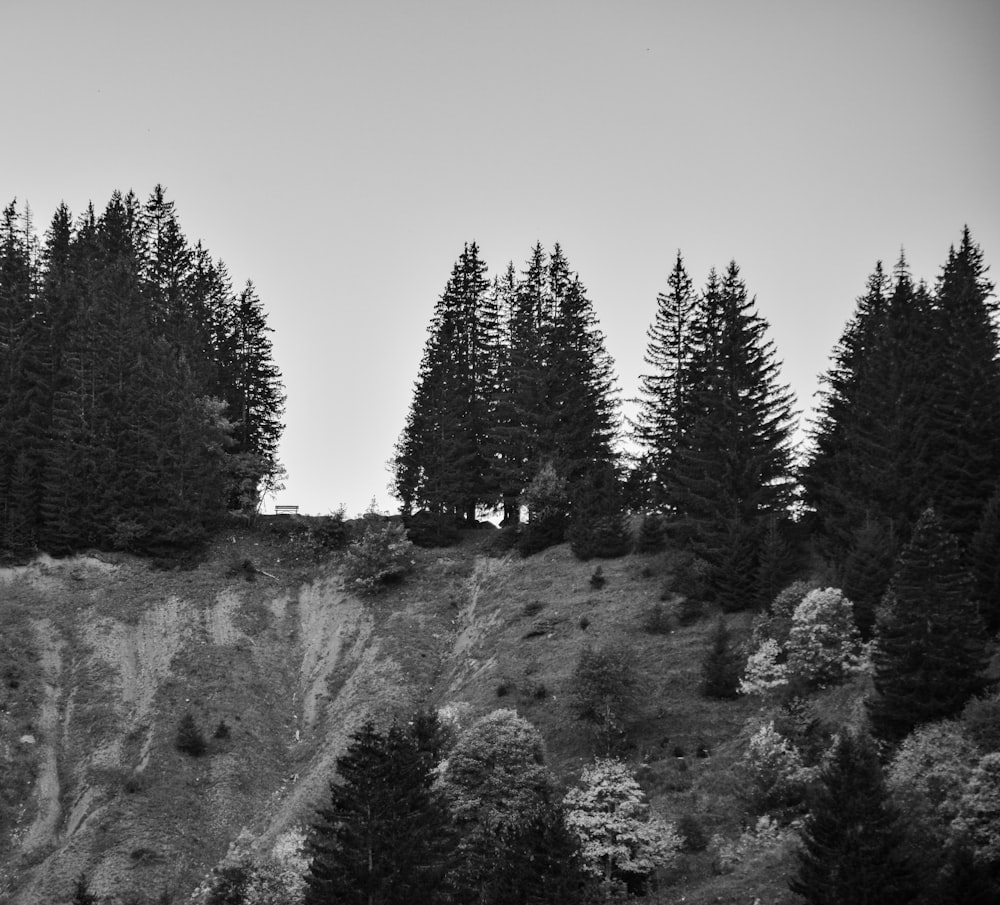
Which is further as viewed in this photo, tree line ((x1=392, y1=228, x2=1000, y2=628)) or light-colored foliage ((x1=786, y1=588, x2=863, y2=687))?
tree line ((x1=392, y1=228, x2=1000, y2=628))

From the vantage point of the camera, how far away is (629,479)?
71.4 metres

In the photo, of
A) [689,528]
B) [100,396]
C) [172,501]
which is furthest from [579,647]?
[100,396]

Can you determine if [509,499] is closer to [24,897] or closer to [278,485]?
[278,485]

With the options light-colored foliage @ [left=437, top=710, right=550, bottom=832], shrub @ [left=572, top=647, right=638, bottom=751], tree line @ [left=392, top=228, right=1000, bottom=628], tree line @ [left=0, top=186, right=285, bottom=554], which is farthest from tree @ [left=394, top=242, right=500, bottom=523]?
light-colored foliage @ [left=437, top=710, right=550, bottom=832]

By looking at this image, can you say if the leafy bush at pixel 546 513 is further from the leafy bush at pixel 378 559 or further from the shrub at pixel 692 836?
the shrub at pixel 692 836

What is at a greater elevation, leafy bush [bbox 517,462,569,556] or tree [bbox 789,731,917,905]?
leafy bush [bbox 517,462,569,556]

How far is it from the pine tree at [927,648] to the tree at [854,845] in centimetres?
706

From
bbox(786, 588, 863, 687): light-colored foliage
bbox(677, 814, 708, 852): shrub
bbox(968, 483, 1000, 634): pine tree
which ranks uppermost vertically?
bbox(968, 483, 1000, 634): pine tree

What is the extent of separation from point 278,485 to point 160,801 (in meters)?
34.1

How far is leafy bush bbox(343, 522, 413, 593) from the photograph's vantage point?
6706 cm

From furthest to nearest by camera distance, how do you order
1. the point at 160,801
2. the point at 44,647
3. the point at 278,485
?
the point at 278,485 → the point at 44,647 → the point at 160,801

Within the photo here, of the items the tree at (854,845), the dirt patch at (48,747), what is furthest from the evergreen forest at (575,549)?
the dirt patch at (48,747)

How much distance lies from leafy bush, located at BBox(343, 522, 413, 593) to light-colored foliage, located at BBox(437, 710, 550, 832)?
89.2ft

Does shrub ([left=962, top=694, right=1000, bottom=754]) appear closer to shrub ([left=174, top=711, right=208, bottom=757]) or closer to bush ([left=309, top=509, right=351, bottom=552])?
shrub ([left=174, top=711, right=208, bottom=757])
